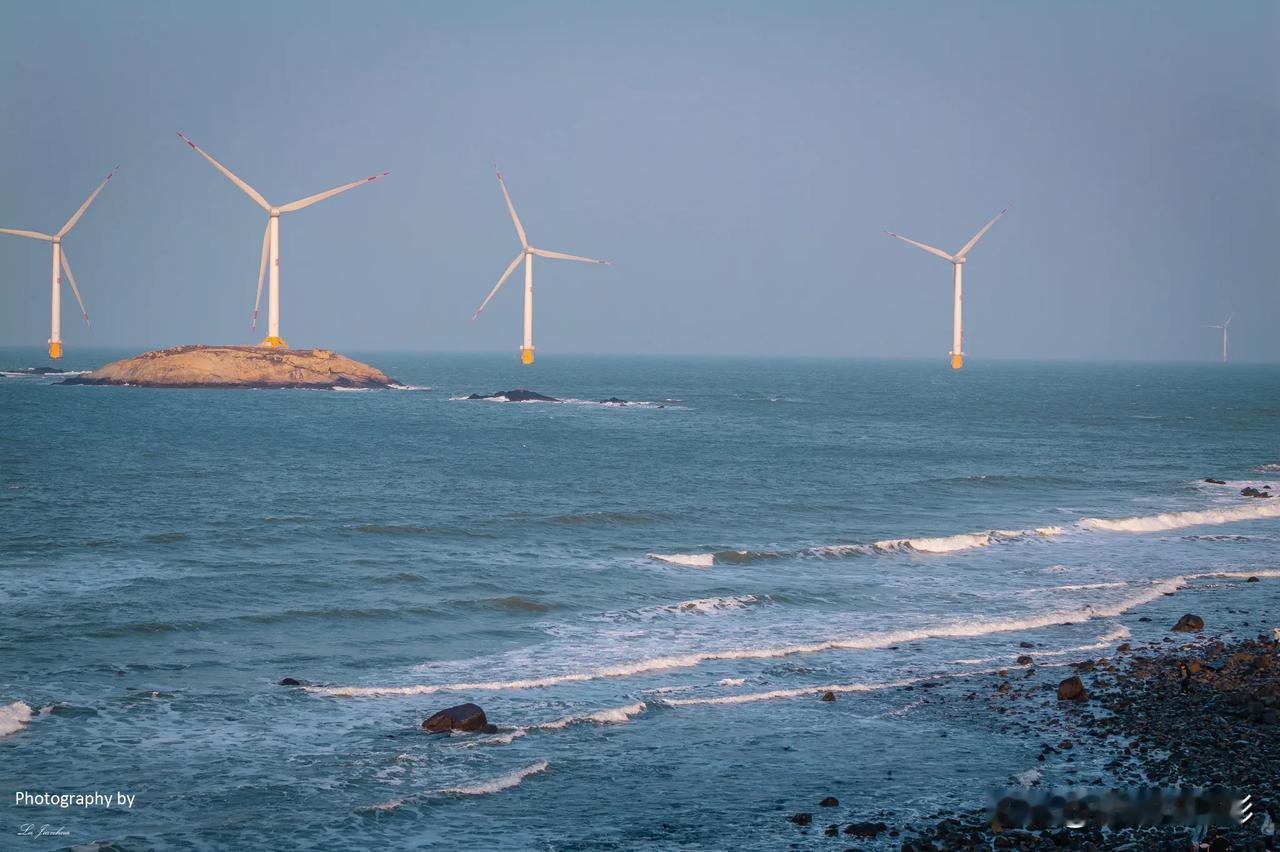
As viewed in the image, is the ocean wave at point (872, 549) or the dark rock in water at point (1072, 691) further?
the ocean wave at point (872, 549)

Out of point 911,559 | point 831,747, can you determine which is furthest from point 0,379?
point 831,747

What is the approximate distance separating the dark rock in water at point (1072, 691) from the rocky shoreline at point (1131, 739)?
0.07ft

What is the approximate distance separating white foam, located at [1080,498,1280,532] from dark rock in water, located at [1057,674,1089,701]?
24.7 metres

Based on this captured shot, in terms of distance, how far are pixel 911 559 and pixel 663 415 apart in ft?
242

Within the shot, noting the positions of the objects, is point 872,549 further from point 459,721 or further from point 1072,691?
point 459,721

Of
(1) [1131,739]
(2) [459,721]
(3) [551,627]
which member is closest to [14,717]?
(2) [459,721]

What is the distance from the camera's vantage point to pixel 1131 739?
61.0ft

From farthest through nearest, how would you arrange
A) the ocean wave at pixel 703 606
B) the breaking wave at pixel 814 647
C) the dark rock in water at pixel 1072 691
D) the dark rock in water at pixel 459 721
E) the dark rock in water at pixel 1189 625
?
the ocean wave at pixel 703 606 < the dark rock in water at pixel 1189 625 < the breaking wave at pixel 814 647 < the dark rock in water at pixel 1072 691 < the dark rock in water at pixel 459 721

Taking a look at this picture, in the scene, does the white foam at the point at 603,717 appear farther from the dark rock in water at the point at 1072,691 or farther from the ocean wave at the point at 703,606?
the ocean wave at the point at 703,606

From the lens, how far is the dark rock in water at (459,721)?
1911 cm

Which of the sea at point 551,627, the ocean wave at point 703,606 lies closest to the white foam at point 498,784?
the sea at point 551,627

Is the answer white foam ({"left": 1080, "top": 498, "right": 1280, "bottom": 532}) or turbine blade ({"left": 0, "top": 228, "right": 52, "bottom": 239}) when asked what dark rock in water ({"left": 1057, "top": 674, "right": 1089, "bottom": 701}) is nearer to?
white foam ({"left": 1080, "top": 498, "right": 1280, "bottom": 532})

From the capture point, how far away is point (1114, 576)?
34500mm

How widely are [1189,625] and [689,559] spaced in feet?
47.0
